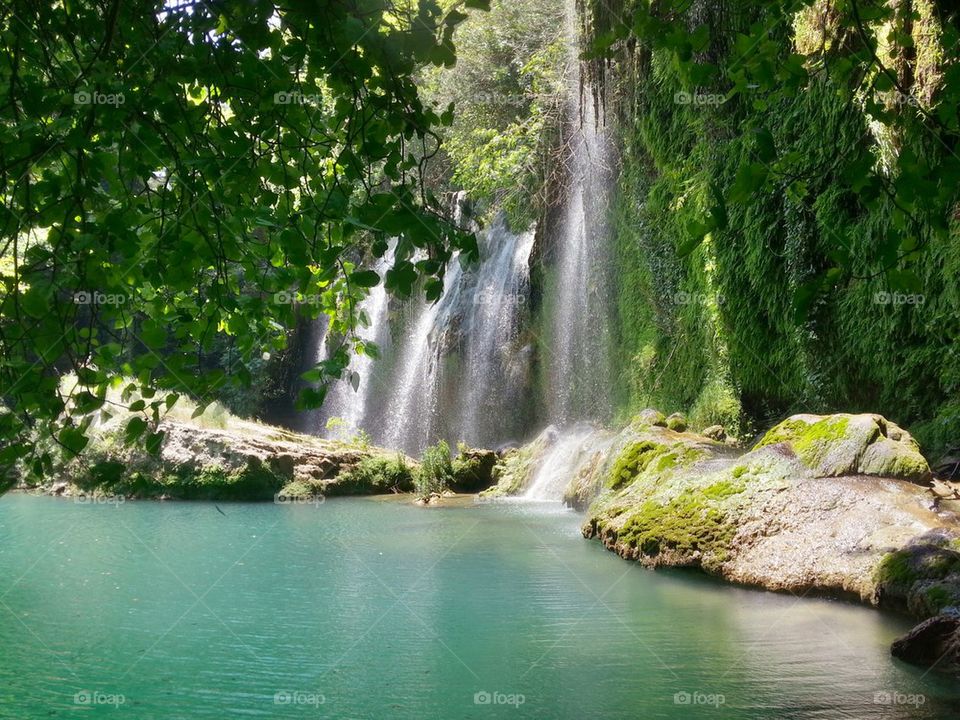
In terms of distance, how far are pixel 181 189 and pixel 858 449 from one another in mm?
6410

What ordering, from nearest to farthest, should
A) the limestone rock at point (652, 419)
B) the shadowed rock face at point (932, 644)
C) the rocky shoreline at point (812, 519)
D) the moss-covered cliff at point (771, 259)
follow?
the shadowed rock face at point (932, 644)
the rocky shoreline at point (812, 519)
the moss-covered cliff at point (771, 259)
the limestone rock at point (652, 419)

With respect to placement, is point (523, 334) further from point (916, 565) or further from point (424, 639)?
point (424, 639)

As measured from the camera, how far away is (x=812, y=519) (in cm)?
678

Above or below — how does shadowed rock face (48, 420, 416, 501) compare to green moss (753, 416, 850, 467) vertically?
below

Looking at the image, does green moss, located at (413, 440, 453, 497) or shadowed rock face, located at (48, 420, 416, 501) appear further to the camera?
green moss, located at (413, 440, 453, 497)

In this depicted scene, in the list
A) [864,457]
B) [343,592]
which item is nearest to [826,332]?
[864,457]

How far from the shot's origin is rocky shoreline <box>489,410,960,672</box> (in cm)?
562

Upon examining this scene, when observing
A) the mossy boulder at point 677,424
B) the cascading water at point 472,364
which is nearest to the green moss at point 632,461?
the mossy boulder at point 677,424

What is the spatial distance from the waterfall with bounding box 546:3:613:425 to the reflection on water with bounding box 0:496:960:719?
8.72m

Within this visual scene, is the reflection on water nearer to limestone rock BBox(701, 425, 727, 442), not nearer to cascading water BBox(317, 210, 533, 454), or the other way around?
limestone rock BBox(701, 425, 727, 442)

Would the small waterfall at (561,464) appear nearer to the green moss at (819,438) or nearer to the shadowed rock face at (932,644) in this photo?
the green moss at (819,438)

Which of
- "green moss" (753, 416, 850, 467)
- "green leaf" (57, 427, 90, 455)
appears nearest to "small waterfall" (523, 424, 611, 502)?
"green moss" (753, 416, 850, 467)

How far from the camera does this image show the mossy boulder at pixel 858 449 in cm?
711

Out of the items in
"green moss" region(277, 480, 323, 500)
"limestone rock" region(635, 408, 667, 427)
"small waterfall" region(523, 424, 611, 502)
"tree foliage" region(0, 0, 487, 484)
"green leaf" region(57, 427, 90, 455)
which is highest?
"tree foliage" region(0, 0, 487, 484)
